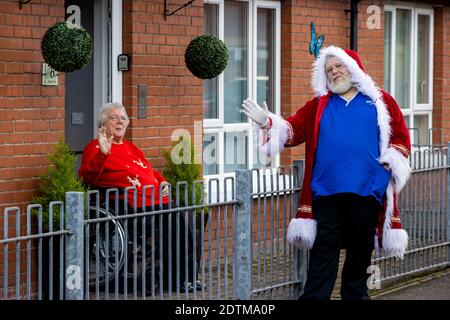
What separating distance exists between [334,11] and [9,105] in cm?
495

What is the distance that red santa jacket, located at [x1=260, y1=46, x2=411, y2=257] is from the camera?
7867 millimetres

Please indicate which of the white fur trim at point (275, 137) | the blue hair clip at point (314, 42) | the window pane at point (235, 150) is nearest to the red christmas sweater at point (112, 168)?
the white fur trim at point (275, 137)

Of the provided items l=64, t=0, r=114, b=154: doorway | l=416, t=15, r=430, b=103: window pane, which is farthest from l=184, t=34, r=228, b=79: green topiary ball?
l=416, t=15, r=430, b=103: window pane

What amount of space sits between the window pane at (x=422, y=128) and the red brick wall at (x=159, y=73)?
504 cm

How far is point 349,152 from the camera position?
774cm

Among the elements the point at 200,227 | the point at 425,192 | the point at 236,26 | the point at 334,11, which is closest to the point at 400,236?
the point at 200,227

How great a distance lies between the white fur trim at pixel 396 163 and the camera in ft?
25.7

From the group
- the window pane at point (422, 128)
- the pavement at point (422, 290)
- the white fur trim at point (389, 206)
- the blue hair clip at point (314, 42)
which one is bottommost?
the pavement at point (422, 290)

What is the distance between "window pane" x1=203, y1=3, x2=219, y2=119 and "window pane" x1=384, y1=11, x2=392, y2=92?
339cm

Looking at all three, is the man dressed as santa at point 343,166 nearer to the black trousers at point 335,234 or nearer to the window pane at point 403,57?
the black trousers at point 335,234

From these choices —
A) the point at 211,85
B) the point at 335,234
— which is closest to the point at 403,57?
the point at 211,85

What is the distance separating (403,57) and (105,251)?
28.4 feet

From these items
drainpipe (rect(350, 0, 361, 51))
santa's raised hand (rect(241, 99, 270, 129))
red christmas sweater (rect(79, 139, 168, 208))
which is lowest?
red christmas sweater (rect(79, 139, 168, 208))

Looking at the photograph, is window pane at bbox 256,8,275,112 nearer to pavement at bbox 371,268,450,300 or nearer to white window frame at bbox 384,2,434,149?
white window frame at bbox 384,2,434,149
